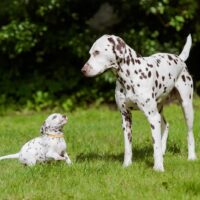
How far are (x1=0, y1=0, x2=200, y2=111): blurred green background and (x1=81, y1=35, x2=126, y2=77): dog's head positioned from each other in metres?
7.05

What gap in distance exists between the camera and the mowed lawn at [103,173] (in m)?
7.35


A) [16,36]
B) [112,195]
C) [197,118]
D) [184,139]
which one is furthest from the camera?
[16,36]

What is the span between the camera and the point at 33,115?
16.0 m

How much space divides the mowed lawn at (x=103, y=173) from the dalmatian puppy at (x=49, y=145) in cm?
14

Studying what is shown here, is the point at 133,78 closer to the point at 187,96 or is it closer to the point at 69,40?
the point at 187,96

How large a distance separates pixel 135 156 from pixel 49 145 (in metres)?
1.46

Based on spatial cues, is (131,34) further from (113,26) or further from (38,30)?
(38,30)

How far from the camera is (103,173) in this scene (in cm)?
816

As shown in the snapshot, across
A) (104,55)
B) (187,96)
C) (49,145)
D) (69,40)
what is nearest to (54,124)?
(49,145)

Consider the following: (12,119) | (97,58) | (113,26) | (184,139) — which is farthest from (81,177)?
(113,26)

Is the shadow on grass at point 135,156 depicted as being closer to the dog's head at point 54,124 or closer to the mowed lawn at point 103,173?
the mowed lawn at point 103,173

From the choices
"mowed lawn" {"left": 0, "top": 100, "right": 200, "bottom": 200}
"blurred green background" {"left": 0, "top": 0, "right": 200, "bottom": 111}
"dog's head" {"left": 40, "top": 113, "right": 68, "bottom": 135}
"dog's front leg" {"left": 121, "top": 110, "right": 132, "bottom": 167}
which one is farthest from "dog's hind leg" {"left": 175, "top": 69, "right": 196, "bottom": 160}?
"blurred green background" {"left": 0, "top": 0, "right": 200, "bottom": 111}

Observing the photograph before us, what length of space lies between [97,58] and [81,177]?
1.40 metres

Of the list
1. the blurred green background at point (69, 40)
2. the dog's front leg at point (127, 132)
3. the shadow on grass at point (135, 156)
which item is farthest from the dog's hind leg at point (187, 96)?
the blurred green background at point (69, 40)
